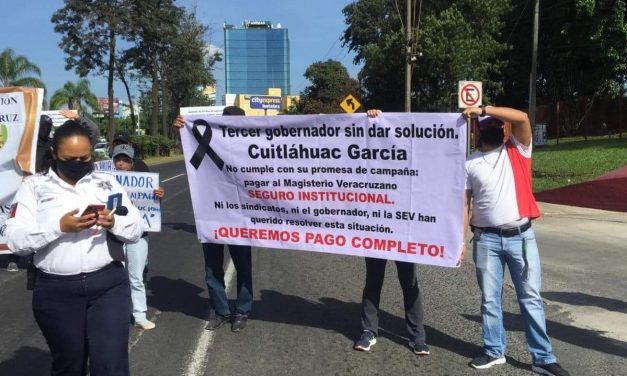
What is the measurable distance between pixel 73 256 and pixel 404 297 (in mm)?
2681

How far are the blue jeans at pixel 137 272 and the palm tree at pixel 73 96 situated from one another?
212 ft

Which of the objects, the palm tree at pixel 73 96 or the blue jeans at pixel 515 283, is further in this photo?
the palm tree at pixel 73 96

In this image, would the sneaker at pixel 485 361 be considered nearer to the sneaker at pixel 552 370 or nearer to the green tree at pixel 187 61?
the sneaker at pixel 552 370

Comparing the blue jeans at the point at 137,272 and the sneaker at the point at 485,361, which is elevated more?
the blue jeans at the point at 137,272

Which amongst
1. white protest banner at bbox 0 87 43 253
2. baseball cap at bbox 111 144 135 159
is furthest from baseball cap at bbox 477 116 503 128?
white protest banner at bbox 0 87 43 253

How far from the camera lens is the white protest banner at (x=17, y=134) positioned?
7.25 m

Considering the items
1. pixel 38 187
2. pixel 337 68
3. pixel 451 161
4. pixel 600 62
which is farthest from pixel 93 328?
pixel 337 68

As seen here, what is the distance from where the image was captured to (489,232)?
14.4ft

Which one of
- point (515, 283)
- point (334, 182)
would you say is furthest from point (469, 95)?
point (515, 283)

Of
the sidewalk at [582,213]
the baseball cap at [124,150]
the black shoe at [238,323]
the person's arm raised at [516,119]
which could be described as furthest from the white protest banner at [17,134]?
the sidewalk at [582,213]

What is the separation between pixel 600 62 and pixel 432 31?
872 centimetres

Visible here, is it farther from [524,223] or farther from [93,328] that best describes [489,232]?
[93,328]

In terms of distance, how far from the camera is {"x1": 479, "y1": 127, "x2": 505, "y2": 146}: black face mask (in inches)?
171

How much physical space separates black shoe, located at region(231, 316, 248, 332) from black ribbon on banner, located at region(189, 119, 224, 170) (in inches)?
54.4
